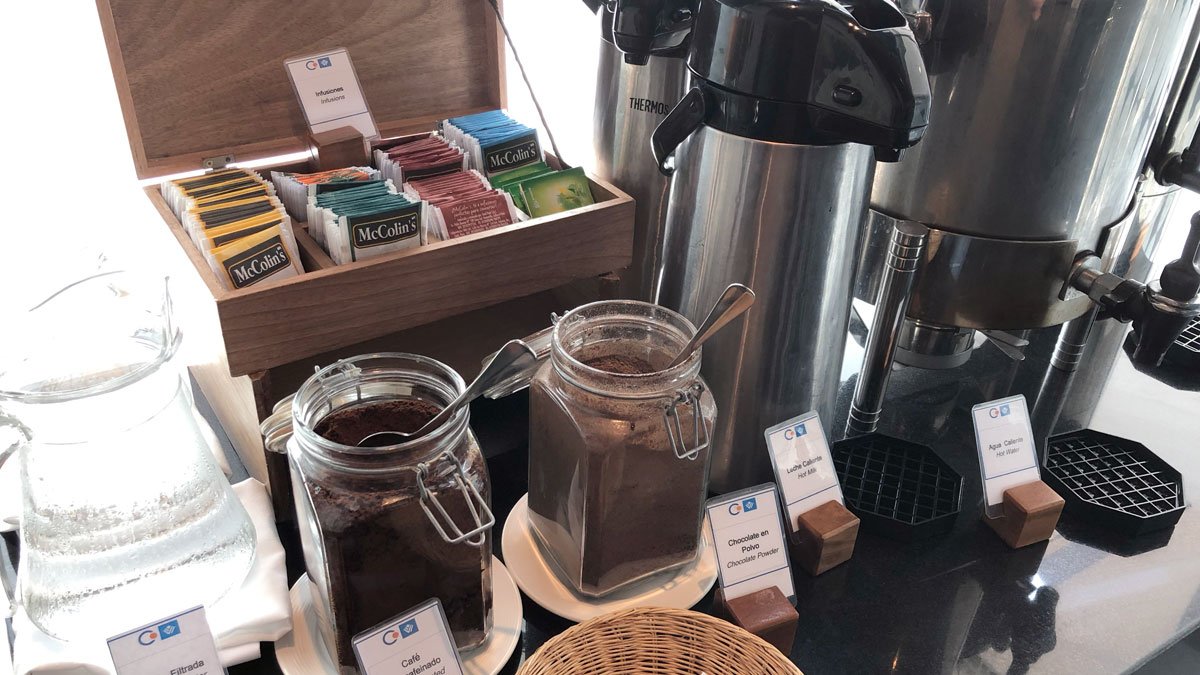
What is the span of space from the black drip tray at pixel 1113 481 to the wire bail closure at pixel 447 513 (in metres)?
0.62

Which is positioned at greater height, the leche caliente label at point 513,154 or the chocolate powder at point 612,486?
the leche caliente label at point 513,154

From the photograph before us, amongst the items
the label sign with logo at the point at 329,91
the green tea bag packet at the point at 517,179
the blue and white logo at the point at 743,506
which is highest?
the label sign with logo at the point at 329,91

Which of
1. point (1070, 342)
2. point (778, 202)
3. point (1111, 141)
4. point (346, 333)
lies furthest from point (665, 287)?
point (1070, 342)

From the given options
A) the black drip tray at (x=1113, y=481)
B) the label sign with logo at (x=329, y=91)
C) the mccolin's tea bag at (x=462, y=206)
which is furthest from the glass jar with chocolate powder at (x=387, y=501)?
the black drip tray at (x=1113, y=481)

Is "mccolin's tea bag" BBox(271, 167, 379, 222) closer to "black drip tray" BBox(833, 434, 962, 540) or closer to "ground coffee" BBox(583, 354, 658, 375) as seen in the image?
"ground coffee" BBox(583, 354, 658, 375)

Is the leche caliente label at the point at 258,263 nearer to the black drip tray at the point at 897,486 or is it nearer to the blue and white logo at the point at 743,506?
the blue and white logo at the point at 743,506

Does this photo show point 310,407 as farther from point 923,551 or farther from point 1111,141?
point 1111,141

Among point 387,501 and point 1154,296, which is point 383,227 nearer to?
point 387,501

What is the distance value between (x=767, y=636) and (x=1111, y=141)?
1.94 ft

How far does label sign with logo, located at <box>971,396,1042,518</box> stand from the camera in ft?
2.74

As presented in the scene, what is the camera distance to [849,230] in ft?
2.46

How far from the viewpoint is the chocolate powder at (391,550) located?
0.58m

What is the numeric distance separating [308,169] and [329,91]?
9 centimetres

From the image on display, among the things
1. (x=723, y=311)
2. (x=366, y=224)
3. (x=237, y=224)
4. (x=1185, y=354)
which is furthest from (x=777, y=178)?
(x=1185, y=354)
